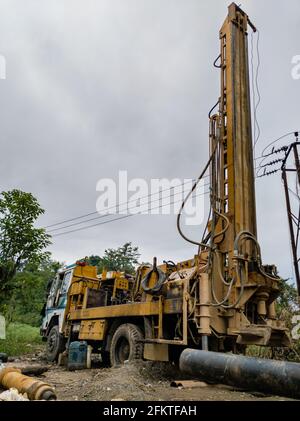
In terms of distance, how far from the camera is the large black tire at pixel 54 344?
10.8 m

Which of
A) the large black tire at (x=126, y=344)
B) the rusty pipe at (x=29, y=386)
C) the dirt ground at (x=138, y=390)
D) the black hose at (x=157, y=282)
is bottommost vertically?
the dirt ground at (x=138, y=390)

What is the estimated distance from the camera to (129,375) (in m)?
6.25

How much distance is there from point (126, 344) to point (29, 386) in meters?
3.70

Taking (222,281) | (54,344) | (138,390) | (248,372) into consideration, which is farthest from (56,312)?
(248,372)

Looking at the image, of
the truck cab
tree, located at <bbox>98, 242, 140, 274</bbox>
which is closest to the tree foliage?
tree, located at <bbox>98, 242, 140, 274</bbox>

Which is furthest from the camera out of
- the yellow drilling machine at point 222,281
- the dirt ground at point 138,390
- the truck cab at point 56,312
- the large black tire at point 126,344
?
the truck cab at point 56,312

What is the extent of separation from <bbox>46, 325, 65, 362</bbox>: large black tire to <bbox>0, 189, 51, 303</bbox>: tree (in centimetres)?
215

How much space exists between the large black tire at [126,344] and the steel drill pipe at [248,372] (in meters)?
4.42

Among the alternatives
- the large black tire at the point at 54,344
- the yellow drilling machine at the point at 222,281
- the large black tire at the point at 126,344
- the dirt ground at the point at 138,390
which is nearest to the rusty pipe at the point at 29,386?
the dirt ground at the point at 138,390

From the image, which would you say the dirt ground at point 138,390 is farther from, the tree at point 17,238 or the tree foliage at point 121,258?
the tree foliage at point 121,258

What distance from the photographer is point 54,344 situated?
11.0m

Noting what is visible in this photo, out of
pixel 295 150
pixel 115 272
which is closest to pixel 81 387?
pixel 115 272

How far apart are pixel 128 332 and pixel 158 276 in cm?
136
